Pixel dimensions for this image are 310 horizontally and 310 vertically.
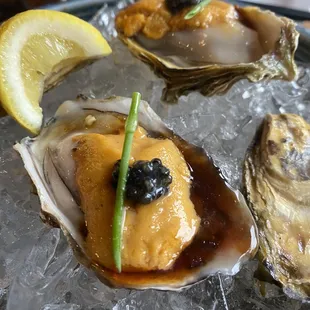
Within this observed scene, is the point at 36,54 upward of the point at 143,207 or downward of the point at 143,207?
upward

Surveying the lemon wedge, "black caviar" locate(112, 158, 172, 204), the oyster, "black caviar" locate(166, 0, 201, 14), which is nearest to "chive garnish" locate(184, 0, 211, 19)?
"black caviar" locate(166, 0, 201, 14)

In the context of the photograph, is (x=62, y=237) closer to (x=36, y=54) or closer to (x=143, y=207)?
(x=143, y=207)

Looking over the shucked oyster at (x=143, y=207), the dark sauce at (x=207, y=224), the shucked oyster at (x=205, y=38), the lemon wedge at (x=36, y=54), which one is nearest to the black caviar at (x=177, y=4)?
the shucked oyster at (x=205, y=38)

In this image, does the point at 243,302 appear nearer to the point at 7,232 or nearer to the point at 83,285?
the point at 83,285

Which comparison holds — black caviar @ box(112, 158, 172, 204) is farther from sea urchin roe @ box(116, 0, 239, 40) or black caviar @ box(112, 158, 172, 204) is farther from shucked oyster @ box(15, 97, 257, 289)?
sea urchin roe @ box(116, 0, 239, 40)

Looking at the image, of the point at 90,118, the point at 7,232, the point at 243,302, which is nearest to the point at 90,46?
the point at 90,118

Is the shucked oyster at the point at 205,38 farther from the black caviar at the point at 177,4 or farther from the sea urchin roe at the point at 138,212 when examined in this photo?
the sea urchin roe at the point at 138,212

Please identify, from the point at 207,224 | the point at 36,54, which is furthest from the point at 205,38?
the point at 207,224
